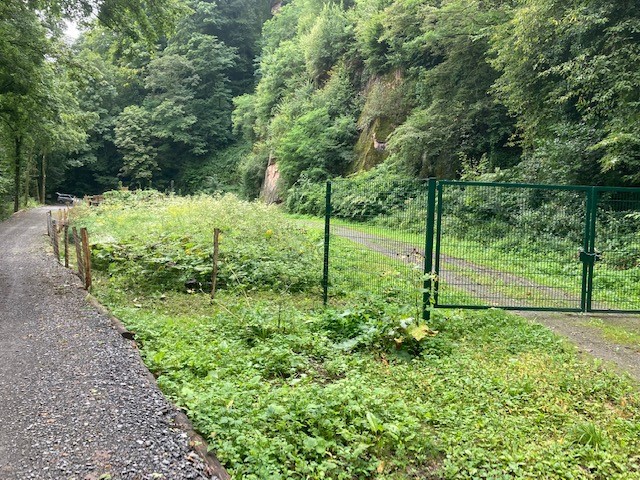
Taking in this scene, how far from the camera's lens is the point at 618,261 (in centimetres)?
684

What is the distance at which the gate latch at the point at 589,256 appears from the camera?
6570 mm

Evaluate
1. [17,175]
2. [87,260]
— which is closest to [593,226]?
[87,260]

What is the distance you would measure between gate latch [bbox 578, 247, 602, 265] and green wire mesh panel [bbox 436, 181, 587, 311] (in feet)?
0.24

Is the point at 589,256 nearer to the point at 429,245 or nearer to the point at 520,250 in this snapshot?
the point at 520,250

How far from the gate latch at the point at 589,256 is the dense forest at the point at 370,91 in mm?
4775

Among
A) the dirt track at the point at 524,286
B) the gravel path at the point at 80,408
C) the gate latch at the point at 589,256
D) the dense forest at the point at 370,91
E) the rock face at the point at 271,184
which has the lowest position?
the gravel path at the point at 80,408

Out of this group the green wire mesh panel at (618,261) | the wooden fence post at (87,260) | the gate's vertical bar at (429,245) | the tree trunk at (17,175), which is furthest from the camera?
the tree trunk at (17,175)

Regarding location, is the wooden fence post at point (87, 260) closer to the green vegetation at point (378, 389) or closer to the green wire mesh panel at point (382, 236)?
the green vegetation at point (378, 389)

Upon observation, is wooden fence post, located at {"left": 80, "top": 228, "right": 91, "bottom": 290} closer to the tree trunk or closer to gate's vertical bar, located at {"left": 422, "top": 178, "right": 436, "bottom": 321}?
gate's vertical bar, located at {"left": 422, "top": 178, "right": 436, "bottom": 321}

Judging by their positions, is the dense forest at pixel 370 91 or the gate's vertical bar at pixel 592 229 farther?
the dense forest at pixel 370 91

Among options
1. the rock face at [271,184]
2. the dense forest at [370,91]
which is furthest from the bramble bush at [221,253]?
the rock face at [271,184]

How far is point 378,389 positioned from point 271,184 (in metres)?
28.7

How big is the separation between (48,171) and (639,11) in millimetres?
48884

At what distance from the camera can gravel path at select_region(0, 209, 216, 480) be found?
3.14 metres
